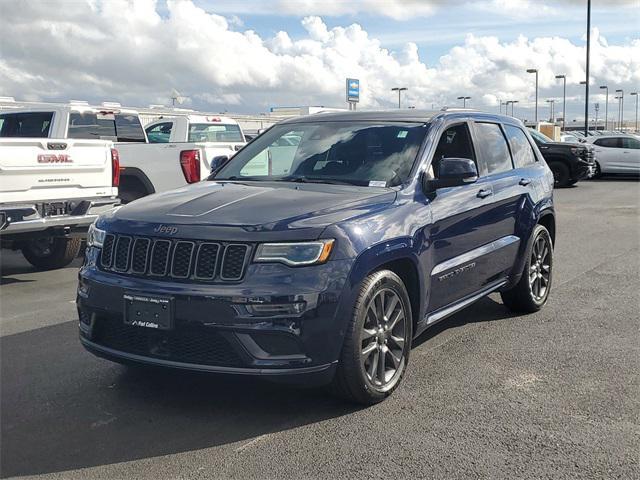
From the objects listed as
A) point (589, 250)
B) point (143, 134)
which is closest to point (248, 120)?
point (143, 134)

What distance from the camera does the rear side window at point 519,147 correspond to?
638cm

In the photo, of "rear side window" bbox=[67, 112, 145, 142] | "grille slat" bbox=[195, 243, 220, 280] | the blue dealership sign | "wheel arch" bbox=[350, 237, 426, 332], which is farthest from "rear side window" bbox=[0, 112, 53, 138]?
the blue dealership sign

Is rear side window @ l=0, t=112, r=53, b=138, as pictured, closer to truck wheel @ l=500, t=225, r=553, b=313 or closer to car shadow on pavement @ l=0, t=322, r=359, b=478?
car shadow on pavement @ l=0, t=322, r=359, b=478

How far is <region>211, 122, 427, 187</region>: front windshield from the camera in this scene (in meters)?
4.85

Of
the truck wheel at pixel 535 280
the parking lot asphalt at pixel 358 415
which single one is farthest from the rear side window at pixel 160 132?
the truck wheel at pixel 535 280

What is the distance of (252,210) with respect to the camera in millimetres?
4070

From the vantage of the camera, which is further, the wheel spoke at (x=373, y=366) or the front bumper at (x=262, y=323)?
the wheel spoke at (x=373, y=366)

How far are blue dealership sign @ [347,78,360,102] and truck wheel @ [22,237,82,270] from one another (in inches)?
1204

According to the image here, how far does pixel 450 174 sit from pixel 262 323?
1744mm

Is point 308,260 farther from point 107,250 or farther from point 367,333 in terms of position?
point 107,250

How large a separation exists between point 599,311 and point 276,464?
13.5ft

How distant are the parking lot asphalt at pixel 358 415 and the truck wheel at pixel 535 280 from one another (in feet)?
0.93

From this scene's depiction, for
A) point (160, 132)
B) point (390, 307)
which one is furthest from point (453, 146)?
point (160, 132)

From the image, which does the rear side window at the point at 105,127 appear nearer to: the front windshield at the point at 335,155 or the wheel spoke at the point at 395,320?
the front windshield at the point at 335,155
